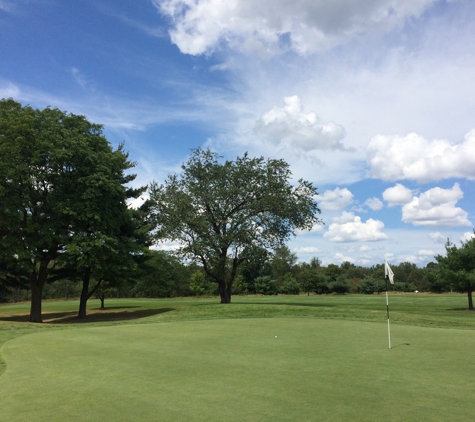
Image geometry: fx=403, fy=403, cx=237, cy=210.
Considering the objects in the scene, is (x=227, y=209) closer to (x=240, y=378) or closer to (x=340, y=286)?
(x=240, y=378)

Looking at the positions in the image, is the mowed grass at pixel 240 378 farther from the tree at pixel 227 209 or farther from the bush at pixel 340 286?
the bush at pixel 340 286

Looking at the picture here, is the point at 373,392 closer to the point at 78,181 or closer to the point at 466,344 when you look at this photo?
the point at 466,344

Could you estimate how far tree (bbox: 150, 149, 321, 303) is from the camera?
34406 millimetres

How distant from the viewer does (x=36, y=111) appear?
91.4ft

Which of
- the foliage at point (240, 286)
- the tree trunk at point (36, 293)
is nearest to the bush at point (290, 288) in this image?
the foliage at point (240, 286)

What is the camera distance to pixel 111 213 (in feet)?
96.0

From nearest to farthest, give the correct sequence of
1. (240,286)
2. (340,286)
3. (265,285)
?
1. (340,286)
2. (265,285)
3. (240,286)

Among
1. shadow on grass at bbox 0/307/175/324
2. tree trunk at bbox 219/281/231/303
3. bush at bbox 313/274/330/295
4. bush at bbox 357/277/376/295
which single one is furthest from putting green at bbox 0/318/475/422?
bush at bbox 357/277/376/295

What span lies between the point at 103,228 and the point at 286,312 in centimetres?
1366

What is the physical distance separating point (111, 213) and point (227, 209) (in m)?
10.8

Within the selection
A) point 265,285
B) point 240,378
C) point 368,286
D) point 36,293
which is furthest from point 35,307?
point 368,286

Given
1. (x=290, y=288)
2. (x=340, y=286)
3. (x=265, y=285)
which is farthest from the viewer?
(x=290, y=288)

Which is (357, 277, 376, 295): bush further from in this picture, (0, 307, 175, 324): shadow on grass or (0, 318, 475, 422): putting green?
(0, 318, 475, 422): putting green

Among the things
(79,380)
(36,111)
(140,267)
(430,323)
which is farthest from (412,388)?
(140,267)
